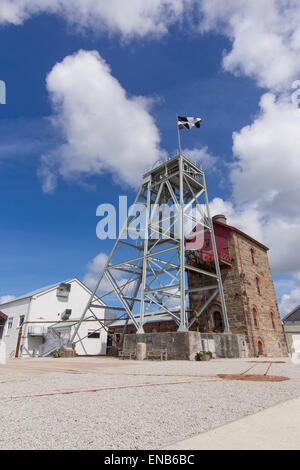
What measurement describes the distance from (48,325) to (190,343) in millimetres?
20975

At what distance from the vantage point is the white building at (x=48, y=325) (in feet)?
91.6

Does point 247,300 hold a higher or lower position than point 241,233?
lower

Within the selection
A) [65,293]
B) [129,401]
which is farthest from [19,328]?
[129,401]

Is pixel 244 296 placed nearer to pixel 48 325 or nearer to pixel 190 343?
pixel 190 343

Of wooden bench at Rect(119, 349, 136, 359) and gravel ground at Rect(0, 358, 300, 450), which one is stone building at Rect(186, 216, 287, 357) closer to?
wooden bench at Rect(119, 349, 136, 359)

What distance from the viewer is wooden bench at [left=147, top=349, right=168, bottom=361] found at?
14.6 m

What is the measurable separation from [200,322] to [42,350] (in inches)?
690

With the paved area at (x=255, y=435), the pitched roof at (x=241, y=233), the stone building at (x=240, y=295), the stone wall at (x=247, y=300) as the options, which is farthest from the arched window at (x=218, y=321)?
the paved area at (x=255, y=435)

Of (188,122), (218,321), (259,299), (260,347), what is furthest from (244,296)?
(188,122)

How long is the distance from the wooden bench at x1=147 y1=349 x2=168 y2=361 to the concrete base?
0.77 feet

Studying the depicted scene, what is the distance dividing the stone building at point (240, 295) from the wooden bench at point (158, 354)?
5979 mm

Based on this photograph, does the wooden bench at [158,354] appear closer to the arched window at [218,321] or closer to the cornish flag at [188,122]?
the arched window at [218,321]

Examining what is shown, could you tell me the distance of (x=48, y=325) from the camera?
29.7m

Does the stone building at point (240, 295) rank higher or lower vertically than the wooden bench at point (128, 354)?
higher
